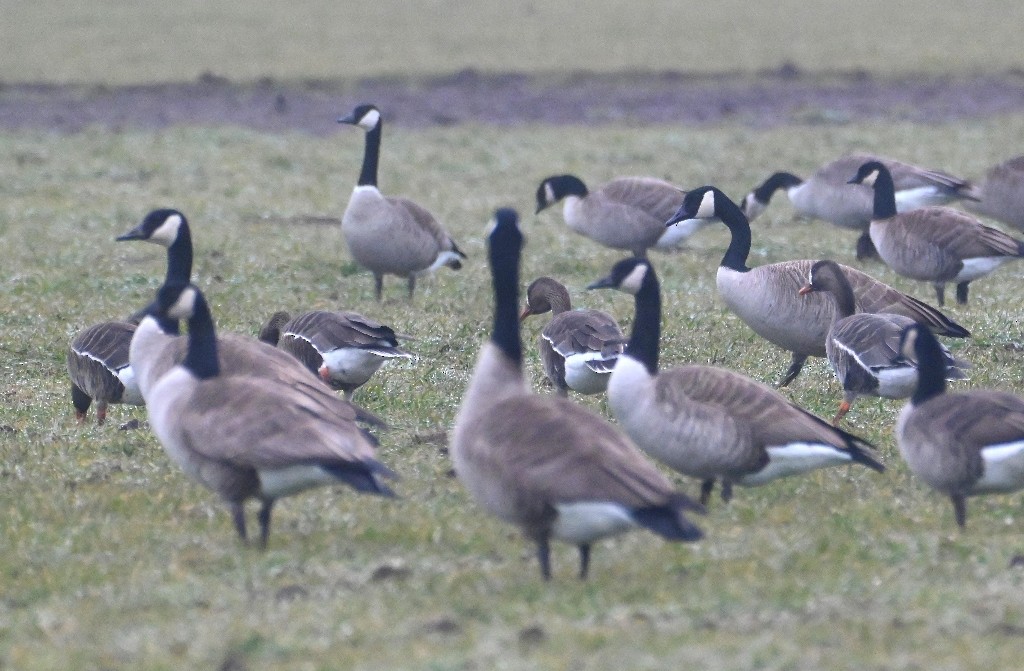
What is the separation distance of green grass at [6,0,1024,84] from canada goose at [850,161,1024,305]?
2686 centimetres

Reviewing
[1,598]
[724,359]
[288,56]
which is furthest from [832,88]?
[1,598]

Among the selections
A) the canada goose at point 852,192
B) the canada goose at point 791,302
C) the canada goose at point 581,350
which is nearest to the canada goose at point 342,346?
the canada goose at point 581,350

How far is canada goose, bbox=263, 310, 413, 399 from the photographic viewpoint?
1093cm

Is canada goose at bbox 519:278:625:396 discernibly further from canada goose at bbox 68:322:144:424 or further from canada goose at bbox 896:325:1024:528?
canada goose at bbox 68:322:144:424

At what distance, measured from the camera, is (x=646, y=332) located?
8195 millimetres

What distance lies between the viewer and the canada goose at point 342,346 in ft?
35.9

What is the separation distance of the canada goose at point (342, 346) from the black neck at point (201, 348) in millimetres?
2876

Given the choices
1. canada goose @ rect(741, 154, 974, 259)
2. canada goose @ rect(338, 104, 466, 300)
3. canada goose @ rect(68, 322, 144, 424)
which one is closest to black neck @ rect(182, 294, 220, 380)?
canada goose @ rect(68, 322, 144, 424)

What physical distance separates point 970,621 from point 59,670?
3628 millimetres

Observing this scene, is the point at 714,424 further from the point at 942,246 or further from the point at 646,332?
the point at 942,246

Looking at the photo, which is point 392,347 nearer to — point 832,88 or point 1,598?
point 1,598

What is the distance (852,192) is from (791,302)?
7694mm

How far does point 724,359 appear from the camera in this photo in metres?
12.8

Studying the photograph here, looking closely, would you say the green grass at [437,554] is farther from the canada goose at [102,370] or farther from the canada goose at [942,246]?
the canada goose at [942,246]
